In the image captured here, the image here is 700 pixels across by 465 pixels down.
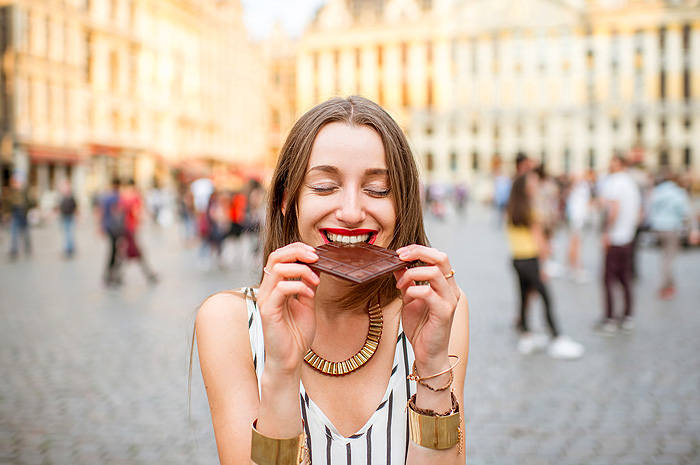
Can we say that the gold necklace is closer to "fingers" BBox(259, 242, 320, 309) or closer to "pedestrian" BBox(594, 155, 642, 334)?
"fingers" BBox(259, 242, 320, 309)

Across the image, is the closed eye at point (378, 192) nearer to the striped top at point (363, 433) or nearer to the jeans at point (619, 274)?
the striped top at point (363, 433)

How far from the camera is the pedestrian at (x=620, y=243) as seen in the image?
7047 millimetres

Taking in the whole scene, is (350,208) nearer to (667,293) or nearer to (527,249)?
(527,249)

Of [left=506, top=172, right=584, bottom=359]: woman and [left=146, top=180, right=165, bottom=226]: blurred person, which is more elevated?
[left=146, top=180, right=165, bottom=226]: blurred person

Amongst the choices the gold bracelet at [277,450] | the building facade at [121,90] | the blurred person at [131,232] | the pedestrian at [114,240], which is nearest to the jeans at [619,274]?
the gold bracelet at [277,450]

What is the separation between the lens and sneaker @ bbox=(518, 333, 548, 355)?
20.2 ft

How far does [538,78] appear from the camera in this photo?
67875mm

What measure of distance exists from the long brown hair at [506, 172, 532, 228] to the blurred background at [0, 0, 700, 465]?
47cm

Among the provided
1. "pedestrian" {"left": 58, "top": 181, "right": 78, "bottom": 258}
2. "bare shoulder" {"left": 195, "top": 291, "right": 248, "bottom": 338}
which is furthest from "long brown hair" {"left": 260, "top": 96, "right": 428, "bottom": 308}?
"pedestrian" {"left": 58, "top": 181, "right": 78, "bottom": 258}

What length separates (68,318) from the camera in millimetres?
7723

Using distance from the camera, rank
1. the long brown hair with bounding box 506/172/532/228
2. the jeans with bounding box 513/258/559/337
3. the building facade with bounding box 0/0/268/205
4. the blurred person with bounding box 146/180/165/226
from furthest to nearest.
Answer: the building facade with bounding box 0/0/268/205
the blurred person with bounding box 146/180/165/226
the long brown hair with bounding box 506/172/532/228
the jeans with bounding box 513/258/559/337

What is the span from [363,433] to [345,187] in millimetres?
673

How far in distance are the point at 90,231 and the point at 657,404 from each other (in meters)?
21.7

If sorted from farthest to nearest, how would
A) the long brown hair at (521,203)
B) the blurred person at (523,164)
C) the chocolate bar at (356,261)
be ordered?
the blurred person at (523,164) < the long brown hair at (521,203) < the chocolate bar at (356,261)
